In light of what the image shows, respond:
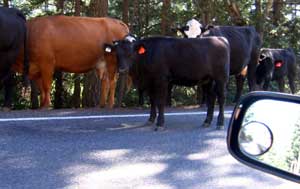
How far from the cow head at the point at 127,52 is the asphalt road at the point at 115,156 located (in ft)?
3.01

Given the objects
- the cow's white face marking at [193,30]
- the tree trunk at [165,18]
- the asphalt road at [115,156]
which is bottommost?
the asphalt road at [115,156]

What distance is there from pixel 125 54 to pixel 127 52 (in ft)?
0.15

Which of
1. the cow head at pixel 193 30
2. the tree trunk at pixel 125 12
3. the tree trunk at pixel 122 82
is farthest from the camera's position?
the tree trunk at pixel 125 12

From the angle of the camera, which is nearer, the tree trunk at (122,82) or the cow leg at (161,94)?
the cow leg at (161,94)

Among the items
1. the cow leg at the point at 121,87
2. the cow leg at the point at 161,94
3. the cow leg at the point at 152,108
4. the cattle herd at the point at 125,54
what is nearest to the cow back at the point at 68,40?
the cattle herd at the point at 125,54

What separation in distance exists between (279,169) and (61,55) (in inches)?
417

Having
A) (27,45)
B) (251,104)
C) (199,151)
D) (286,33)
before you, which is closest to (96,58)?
(27,45)

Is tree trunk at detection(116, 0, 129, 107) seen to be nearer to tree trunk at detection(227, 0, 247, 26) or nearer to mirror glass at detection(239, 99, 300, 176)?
tree trunk at detection(227, 0, 247, 26)

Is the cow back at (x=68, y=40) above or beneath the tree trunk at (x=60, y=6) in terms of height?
beneath

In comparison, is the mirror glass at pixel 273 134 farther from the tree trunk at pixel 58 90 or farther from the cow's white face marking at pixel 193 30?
the tree trunk at pixel 58 90

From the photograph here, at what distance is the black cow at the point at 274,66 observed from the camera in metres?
16.0

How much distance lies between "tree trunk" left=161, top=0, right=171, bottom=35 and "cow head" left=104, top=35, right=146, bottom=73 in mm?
9329

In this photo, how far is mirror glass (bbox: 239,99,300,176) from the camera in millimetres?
2119

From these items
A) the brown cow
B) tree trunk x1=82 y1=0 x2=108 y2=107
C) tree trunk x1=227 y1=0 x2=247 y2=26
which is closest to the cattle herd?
the brown cow
